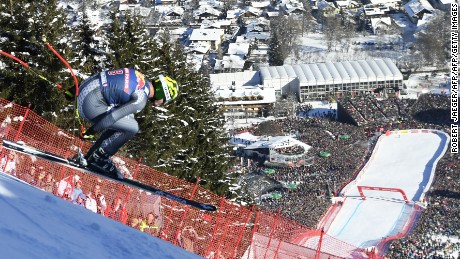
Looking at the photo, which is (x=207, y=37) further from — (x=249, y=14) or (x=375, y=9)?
(x=375, y=9)

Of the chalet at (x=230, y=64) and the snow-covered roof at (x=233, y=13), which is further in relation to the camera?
the snow-covered roof at (x=233, y=13)

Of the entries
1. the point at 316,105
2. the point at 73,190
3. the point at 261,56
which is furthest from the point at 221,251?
the point at 261,56

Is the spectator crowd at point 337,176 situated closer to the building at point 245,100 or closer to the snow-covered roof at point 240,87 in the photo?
the building at point 245,100

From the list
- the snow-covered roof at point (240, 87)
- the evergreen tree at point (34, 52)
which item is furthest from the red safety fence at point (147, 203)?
the snow-covered roof at point (240, 87)

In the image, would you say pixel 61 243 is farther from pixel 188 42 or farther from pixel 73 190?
pixel 188 42

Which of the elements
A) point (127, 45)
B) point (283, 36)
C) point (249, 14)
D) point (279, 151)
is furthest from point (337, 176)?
point (249, 14)
